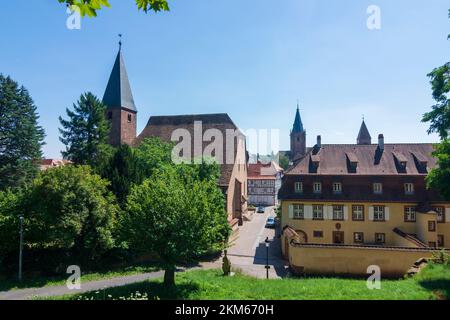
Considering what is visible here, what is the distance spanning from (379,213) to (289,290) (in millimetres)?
19792

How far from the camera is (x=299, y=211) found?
99.0 feet

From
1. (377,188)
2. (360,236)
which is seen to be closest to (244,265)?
(360,236)

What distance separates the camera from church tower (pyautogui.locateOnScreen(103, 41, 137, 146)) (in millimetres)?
42125

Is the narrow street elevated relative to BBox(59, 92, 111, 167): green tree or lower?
lower

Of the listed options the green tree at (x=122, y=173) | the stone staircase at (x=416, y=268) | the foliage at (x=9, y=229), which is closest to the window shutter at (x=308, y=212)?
the stone staircase at (x=416, y=268)

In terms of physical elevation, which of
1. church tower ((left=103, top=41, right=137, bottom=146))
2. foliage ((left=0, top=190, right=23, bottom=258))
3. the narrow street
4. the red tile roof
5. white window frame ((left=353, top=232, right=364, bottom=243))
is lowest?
the narrow street

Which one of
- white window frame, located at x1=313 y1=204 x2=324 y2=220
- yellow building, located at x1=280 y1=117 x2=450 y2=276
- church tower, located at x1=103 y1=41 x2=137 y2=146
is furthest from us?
church tower, located at x1=103 y1=41 x2=137 y2=146

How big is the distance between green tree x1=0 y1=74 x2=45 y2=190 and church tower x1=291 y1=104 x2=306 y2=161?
5869 centimetres

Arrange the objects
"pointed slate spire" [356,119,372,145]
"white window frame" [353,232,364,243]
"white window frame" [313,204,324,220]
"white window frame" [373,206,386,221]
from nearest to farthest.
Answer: "white window frame" [373,206,386,221]
"white window frame" [353,232,364,243]
"white window frame" [313,204,324,220]
"pointed slate spire" [356,119,372,145]

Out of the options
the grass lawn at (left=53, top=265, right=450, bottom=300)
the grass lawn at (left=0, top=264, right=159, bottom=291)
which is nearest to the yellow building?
the grass lawn at (left=0, top=264, right=159, bottom=291)

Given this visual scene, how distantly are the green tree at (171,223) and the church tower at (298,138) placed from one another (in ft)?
225

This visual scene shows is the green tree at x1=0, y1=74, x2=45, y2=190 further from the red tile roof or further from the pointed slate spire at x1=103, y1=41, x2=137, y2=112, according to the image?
the red tile roof
